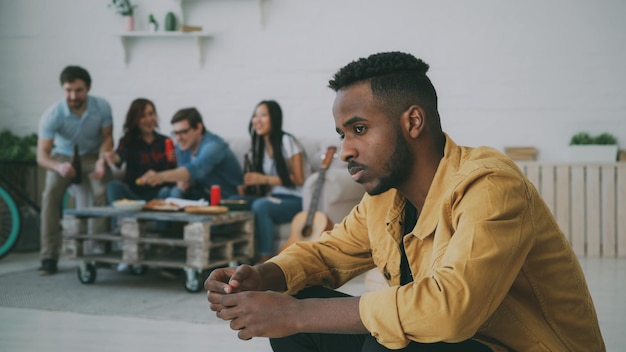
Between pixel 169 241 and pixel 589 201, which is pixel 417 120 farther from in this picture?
pixel 589 201

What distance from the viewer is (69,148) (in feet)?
14.9

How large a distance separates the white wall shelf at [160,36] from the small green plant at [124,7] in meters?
0.17

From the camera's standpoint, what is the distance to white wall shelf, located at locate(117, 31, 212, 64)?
5.67 metres

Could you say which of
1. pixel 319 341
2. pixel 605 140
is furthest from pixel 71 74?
pixel 605 140

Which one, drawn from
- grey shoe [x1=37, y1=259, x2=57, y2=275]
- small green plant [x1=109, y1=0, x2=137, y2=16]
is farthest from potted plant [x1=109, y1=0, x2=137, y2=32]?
grey shoe [x1=37, y1=259, x2=57, y2=275]

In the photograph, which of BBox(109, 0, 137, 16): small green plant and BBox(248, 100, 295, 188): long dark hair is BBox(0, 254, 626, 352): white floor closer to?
BBox(248, 100, 295, 188): long dark hair

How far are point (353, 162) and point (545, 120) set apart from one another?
4.29 meters

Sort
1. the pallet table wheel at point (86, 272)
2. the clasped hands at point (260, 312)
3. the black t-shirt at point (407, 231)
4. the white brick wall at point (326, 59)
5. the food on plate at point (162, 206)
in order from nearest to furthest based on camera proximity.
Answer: the clasped hands at point (260, 312) → the black t-shirt at point (407, 231) → the food on plate at point (162, 206) → the pallet table wheel at point (86, 272) → the white brick wall at point (326, 59)

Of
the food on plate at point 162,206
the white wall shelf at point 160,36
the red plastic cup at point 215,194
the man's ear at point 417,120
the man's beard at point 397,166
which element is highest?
the white wall shelf at point 160,36

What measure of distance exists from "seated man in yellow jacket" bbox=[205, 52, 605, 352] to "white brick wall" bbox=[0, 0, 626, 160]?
4.10 m

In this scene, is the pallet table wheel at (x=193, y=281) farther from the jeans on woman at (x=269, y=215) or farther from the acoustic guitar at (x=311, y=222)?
the acoustic guitar at (x=311, y=222)

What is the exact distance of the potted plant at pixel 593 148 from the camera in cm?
498

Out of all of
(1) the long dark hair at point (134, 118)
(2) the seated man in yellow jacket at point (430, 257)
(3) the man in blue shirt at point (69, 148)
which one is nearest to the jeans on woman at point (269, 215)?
(1) the long dark hair at point (134, 118)

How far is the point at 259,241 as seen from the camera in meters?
4.24
